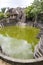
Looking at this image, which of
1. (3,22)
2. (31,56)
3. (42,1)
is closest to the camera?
(31,56)

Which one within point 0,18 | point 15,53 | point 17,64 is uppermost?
point 17,64

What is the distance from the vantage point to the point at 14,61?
7.09 meters

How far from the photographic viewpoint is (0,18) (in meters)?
31.5

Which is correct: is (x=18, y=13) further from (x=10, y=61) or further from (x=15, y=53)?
(x=10, y=61)

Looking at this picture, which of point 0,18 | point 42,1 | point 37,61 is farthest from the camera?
point 0,18

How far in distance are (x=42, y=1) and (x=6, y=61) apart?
19.1 meters

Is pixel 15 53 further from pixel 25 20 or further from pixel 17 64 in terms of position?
pixel 25 20

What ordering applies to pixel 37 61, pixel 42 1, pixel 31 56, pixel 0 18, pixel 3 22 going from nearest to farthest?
pixel 37 61, pixel 31 56, pixel 42 1, pixel 3 22, pixel 0 18

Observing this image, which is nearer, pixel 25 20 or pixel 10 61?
pixel 10 61

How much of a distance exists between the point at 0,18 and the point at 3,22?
330 cm

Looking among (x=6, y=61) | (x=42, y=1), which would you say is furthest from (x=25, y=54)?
(x=42, y=1)

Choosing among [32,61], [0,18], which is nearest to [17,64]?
[32,61]

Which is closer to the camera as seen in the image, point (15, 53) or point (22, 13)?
point (15, 53)

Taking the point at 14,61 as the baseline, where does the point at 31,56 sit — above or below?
below
